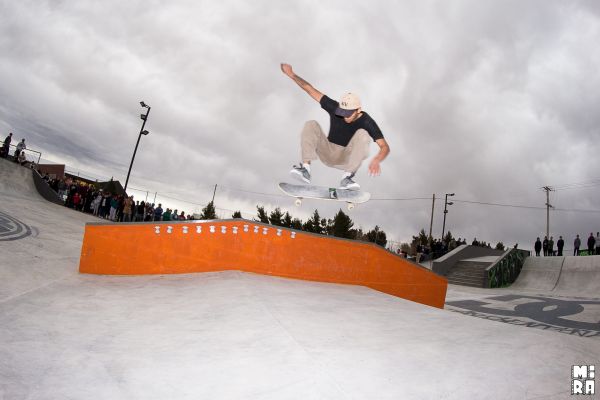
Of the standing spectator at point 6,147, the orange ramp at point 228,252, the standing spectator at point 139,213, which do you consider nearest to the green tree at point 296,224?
the standing spectator at point 139,213

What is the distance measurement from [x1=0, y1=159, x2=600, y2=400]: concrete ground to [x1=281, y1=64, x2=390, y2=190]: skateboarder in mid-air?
8.50 feet

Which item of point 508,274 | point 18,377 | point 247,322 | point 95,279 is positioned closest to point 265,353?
point 247,322

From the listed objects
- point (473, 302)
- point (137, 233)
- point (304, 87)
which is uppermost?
point (304, 87)

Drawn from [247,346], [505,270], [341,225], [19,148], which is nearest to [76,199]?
[19,148]

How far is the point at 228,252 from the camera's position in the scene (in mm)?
7504

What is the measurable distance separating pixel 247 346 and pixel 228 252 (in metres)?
4.46

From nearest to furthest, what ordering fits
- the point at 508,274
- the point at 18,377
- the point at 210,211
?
the point at 18,377, the point at 508,274, the point at 210,211

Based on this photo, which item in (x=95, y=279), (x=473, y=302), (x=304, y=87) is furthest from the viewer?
(x=473, y=302)

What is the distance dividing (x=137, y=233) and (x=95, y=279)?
1219mm

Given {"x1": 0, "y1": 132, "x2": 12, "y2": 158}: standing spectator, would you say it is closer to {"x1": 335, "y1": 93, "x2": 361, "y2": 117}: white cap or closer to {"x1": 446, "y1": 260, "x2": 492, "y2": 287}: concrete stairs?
{"x1": 335, "y1": 93, "x2": 361, "y2": 117}: white cap

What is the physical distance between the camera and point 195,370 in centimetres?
270

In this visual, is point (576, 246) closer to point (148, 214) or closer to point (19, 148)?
point (148, 214)

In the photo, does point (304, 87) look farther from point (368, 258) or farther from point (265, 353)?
point (265, 353)

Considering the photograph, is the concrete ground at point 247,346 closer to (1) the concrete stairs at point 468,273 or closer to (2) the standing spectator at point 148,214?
(2) the standing spectator at point 148,214
